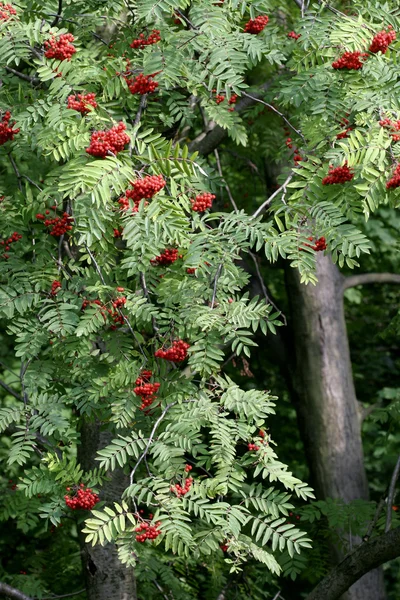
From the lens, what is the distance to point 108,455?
127 inches

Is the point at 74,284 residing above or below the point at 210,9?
below

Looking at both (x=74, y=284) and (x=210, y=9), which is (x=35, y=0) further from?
(x=74, y=284)

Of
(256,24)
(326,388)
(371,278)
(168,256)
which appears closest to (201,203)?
(168,256)

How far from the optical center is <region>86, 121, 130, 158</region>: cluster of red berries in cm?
294

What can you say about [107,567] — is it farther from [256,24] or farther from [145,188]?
[256,24]

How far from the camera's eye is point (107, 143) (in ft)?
9.68

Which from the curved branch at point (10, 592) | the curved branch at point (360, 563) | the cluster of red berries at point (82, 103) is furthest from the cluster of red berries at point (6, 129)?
the curved branch at point (360, 563)

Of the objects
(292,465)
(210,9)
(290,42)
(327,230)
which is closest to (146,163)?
(327,230)

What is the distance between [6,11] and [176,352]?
160 cm

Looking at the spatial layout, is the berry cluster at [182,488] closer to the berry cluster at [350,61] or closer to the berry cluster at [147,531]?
the berry cluster at [147,531]

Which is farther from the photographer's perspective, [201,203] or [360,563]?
[360,563]

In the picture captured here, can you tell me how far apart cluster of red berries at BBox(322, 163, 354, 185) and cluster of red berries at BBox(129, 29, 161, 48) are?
98 centimetres

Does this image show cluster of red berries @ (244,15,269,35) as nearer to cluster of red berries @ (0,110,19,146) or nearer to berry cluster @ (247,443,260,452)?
cluster of red berries @ (0,110,19,146)

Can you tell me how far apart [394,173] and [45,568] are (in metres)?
4.65
